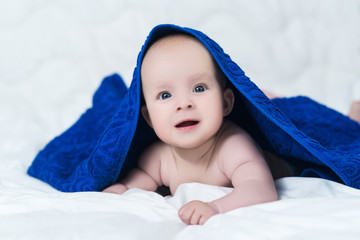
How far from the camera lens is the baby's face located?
3.60 ft

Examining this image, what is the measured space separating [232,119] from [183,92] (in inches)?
10.4

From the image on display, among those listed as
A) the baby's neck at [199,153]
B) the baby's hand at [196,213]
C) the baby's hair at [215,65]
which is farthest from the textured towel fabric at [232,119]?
the baby's hand at [196,213]

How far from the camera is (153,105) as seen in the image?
1.14m

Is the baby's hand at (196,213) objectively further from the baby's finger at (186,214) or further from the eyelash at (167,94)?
the eyelash at (167,94)

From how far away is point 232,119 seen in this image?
132cm

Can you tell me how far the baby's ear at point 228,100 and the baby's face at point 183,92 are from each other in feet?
0.16

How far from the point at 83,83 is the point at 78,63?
0.10 meters

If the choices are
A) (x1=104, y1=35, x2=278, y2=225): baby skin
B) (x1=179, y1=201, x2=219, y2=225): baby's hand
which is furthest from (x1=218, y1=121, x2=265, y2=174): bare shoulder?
(x1=179, y1=201, x2=219, y2=225): baby's hand

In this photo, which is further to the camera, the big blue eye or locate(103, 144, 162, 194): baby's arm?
locate(103, 144, 162, 194): baby's arm

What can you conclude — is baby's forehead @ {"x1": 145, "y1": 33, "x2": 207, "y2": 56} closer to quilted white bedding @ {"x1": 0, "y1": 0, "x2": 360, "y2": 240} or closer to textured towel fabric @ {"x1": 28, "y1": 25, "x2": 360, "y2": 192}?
textured towel fabric @ {"x1": 28, "y1": 25, "x2": 360, "y2": 192}

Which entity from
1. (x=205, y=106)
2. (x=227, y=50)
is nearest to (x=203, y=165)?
(x=205, y=106)

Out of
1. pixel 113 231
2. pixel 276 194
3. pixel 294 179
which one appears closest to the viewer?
pixel 113 231

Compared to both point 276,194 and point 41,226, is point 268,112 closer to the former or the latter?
point 276,194

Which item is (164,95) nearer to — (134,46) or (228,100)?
(228,100)
